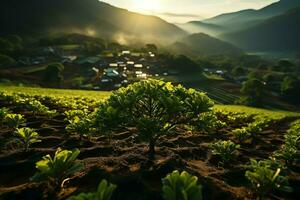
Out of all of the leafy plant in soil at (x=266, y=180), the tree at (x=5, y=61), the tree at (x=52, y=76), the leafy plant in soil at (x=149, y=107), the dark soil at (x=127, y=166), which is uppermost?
the tree at (x=5, y=61)

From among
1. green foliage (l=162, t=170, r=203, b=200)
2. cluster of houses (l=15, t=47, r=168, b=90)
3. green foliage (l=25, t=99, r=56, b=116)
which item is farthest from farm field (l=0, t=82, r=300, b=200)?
Answer: cluster of houses (l=15, t=47, r=168, b=90)

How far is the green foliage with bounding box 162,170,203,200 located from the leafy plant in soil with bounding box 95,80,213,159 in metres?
Answer: 5.23

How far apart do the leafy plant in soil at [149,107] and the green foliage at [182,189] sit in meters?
5.23

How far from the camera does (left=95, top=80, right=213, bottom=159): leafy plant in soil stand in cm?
1908

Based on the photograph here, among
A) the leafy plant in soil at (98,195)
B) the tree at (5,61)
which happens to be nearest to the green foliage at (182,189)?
the leafy plant in soil at (98,195)

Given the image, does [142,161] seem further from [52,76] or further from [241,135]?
[52,76]

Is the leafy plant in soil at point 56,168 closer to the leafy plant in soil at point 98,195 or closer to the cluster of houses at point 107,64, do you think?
the leafy plant in soil at point 98,195

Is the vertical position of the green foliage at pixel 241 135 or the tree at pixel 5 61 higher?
the tree at pixel 5 61

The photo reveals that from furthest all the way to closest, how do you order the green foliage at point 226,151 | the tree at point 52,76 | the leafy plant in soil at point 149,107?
1. the tree at point 52,76
2. the green foliage at point 226,151
3. the leafy plant in soil at point 149,107

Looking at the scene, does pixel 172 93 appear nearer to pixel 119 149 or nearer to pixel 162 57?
pixel 119 149

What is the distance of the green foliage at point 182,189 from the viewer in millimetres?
13234

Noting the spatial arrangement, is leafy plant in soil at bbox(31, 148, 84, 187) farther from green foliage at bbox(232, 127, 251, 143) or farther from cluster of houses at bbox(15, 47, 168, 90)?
cluster of houses at bbox(15, 47, 168, 90)

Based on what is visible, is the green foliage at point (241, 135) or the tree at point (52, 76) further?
the tree at point (52, 76)

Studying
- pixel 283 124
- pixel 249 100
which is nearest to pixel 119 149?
pixel 283 124
